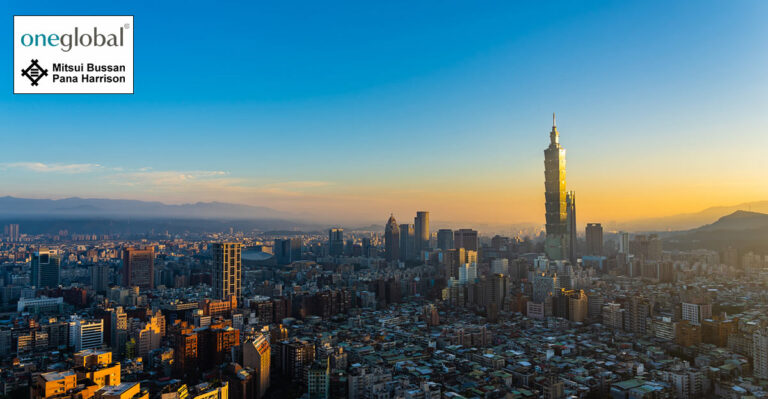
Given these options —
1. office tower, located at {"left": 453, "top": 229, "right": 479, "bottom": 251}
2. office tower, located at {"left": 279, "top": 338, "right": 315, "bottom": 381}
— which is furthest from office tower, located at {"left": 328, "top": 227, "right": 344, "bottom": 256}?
office tower, located at {"left": 279, "top": 338, "right": 315, "bottom": 381}

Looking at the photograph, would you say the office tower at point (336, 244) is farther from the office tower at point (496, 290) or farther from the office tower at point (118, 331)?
the office tower at point (118, 331)

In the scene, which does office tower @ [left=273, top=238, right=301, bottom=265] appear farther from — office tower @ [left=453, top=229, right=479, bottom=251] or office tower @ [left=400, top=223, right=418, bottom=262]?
office tower @ [left=453, top=229, right=479, bottom=251]

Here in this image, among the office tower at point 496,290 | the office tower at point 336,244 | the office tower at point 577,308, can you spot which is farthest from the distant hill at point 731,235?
the office tower at point 336,244

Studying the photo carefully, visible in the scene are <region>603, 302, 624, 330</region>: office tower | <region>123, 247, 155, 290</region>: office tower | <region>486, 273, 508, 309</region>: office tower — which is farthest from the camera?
<region>123, 247, 155, 290</region>: office tower

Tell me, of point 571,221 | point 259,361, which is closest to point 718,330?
point 259,361

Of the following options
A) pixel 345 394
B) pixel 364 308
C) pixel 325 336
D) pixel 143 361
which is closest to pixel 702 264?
pixel 364 308

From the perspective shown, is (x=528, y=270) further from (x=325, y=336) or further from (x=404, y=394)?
(x=404, y=394)

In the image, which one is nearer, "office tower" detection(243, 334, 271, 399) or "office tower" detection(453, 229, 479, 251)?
"office tower" detection(243, 334, 271, 399)
